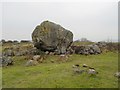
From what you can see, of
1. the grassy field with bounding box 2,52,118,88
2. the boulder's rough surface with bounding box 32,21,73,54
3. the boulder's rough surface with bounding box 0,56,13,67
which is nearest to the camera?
the grassy field with bounding box 2,52,118,88

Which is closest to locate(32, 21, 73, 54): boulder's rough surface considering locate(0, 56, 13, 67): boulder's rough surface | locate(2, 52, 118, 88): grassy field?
locate(0, 56, 13, 67): boulder's rough surface

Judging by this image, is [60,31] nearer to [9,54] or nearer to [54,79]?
[9,54]

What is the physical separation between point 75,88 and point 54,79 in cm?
229

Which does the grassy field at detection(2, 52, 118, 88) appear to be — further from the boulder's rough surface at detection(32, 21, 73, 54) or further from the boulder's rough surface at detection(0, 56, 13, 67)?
the boulder's rough surface at detection(32, 21, 73, 54)

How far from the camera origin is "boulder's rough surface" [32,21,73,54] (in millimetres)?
26844

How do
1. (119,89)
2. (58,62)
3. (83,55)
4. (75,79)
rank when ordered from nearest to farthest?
(119,89) → (75,79) → (58,62) → (83,55)

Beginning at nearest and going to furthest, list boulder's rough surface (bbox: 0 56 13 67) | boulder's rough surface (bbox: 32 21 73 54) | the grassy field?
the grassy field < boulder's rough surface (bbox: 0 56 13 67) < boulder's rough surface (bbox: 32 21 73 54)

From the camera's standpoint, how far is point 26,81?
15531 mm

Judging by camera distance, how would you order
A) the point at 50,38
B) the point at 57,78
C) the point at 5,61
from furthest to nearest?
1. the point at 50,38
2. the point at 5,61
3. the point at 57,78

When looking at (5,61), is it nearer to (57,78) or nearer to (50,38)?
(50,38)

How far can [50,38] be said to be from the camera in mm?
27141

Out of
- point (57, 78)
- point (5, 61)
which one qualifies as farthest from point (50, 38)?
point (57, 78)

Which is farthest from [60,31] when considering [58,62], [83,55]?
[58,62]

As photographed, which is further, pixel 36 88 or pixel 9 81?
pixel 9 81
